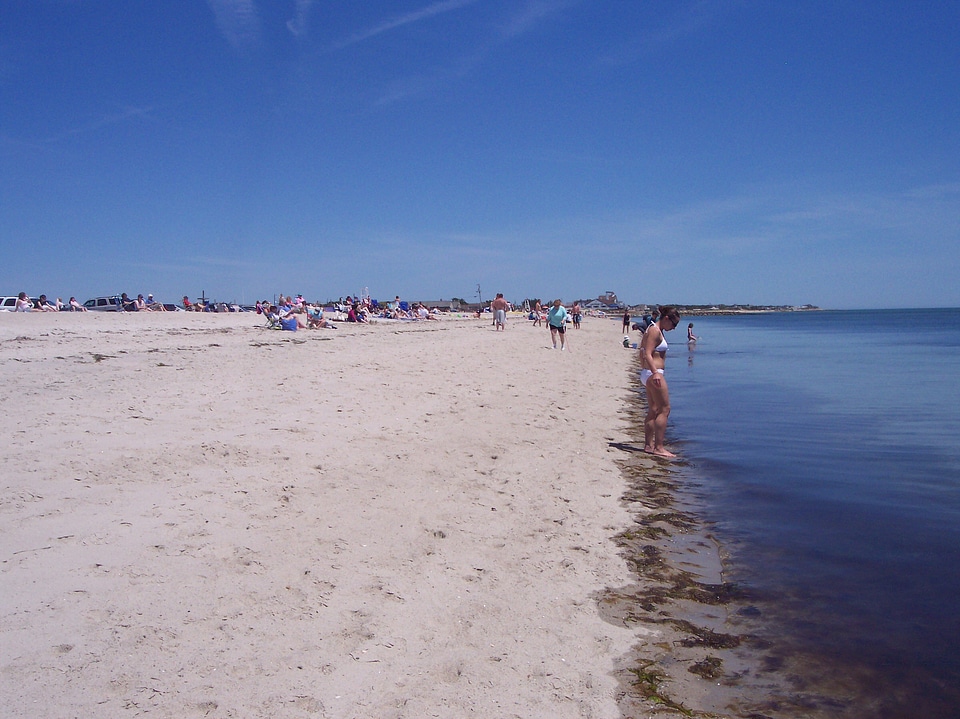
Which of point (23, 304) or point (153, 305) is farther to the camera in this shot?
point (153, 305)

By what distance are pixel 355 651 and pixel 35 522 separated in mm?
2378

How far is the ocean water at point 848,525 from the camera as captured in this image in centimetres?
387

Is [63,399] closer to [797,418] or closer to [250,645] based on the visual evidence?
[250,645]

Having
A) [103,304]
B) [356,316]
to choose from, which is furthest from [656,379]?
[103,304]

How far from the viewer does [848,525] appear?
6094mm

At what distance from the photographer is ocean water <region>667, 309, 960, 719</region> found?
387 cm

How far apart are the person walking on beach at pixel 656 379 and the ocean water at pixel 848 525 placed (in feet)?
1.82

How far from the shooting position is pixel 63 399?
288 inches

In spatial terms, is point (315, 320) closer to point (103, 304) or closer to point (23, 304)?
point (23, 304)

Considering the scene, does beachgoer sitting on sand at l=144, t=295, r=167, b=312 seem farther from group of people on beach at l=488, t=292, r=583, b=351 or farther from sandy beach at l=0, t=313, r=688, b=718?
sandy beach at l=0, t=313, r=688, b=718

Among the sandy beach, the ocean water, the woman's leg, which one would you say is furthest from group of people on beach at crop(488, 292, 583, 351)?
the sandy beach

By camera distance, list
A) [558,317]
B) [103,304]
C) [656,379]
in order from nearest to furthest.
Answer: [656,379] → [558,317] → [103,304]

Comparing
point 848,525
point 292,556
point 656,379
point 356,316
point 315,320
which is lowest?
point 848,525

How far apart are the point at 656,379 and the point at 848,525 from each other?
294cm
